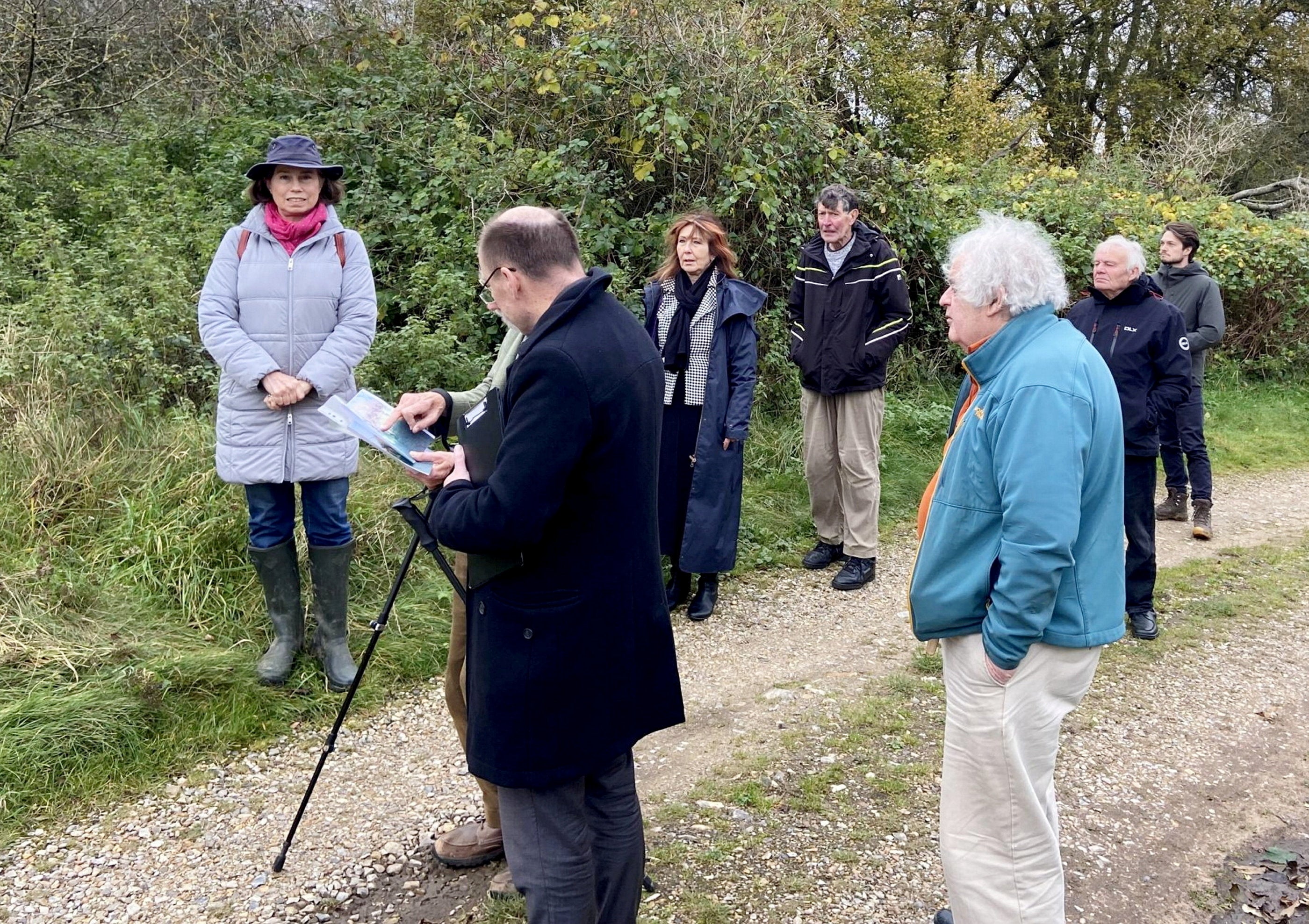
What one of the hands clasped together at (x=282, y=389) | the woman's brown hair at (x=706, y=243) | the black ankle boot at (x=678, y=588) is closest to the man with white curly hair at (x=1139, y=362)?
the woman's brown hair at (x=706, y=243)

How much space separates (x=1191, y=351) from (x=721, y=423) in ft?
14.5

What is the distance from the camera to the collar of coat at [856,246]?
19.3 feet

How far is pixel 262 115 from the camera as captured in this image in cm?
922

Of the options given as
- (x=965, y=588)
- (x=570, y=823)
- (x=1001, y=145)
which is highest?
(x=1001, y=145)

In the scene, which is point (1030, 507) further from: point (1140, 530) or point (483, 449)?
point (1140, 530)

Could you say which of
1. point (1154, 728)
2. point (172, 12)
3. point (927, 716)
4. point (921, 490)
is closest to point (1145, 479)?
point (1154, 728)

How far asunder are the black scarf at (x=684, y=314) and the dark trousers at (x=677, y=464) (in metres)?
0.14

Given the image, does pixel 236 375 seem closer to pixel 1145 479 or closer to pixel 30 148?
pixel 1145 479

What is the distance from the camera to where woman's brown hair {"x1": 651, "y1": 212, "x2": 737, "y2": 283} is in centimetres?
531

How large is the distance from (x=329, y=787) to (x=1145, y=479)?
4.30 m

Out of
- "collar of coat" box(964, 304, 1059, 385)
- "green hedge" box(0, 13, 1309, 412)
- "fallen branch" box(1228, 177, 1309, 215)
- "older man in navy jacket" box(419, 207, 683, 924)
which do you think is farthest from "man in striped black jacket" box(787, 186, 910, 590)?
"fallen branch" box(1228, 177, 1309, 215)

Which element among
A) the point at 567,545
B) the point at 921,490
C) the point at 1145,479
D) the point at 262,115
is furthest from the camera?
the point at 262,115

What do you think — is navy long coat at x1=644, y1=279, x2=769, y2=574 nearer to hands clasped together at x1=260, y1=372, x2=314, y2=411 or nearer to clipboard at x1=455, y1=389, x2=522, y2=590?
hands clasped together at x1=260, y1=372, x2=314, y2=411

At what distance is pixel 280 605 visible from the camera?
4461 mm
